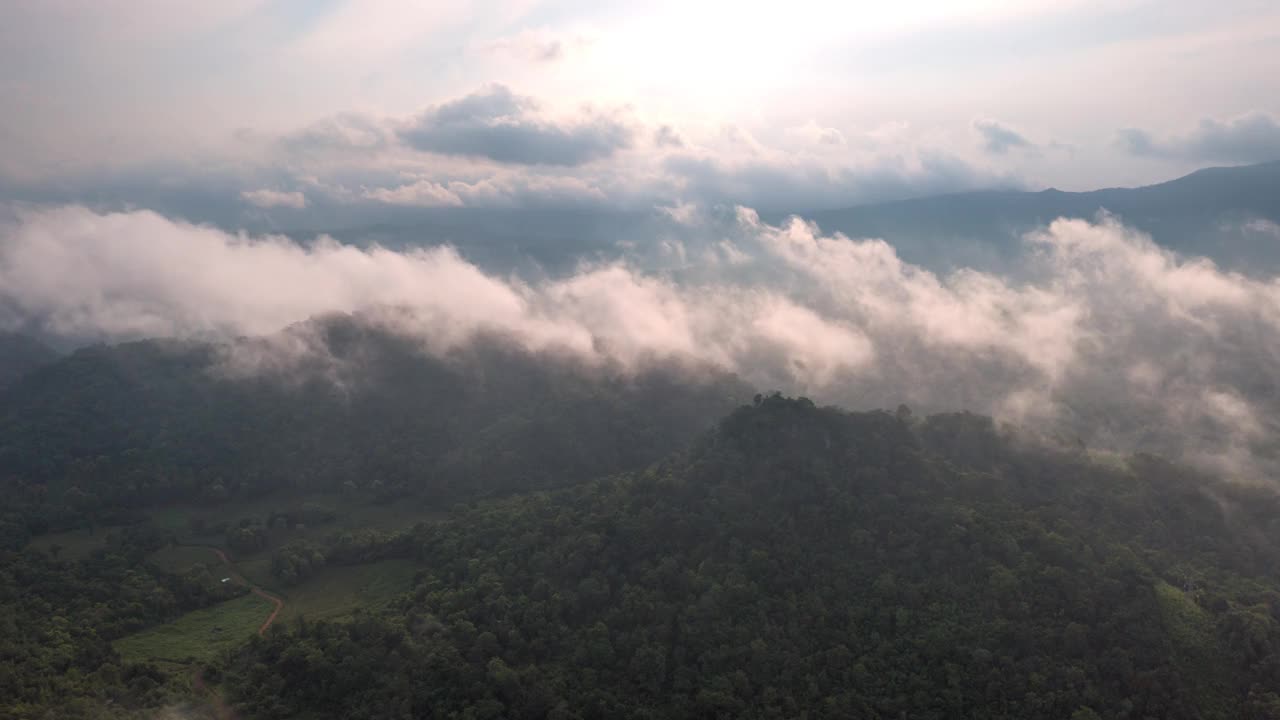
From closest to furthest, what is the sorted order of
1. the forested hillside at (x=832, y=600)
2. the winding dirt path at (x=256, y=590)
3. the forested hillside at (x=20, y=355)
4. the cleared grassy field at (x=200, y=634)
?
the forested hillside at (x=832, y=600)
the cleared grassy field at (x=200, y=634)
the winding dirt path at (x=256, y=590)
the forested hillside at (x=20, y=355)

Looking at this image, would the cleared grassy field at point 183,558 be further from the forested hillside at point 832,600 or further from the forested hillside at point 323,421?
the forested hillside at point 832,600

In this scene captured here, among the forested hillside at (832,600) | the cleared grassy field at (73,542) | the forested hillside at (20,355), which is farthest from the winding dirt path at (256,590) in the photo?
the forested hillside at (20,355)

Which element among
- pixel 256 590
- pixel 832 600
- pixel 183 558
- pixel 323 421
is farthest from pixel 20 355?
pixel 832 600

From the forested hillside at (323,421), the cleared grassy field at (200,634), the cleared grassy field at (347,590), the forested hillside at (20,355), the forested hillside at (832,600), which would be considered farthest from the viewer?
the forested hillside at (20,355)

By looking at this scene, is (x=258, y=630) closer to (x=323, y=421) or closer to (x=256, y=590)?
(x=256, y=590)

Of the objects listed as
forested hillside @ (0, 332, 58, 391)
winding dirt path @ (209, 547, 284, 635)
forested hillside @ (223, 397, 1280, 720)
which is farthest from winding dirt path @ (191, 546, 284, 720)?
forested hillside @ (0, 332, 58, 391)

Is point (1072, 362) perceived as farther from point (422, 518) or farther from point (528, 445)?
point (422, 518)

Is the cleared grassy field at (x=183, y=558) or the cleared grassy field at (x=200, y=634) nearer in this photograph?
the cleared grassy field at (x=200, y=634)
